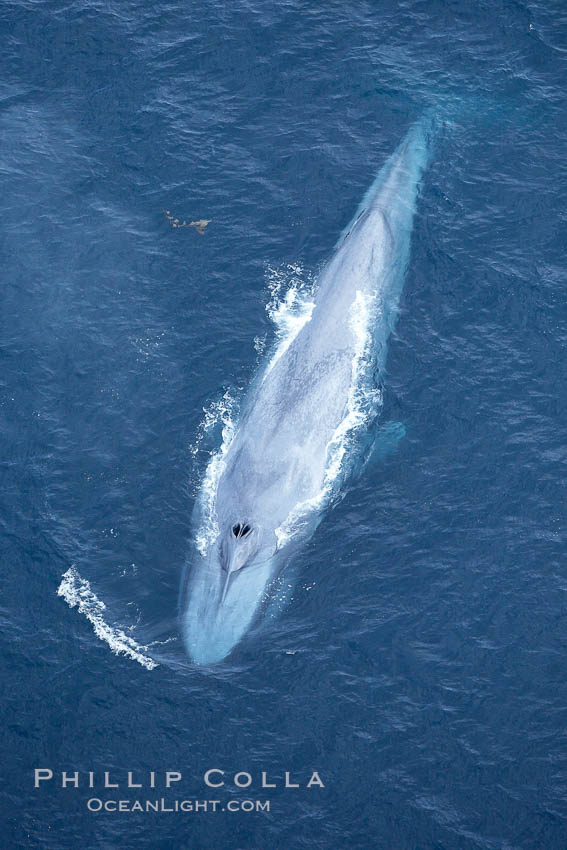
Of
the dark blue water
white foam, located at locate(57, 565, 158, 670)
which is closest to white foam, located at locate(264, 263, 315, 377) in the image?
the dark blue water

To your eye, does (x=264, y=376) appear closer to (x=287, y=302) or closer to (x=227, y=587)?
(x=287, y=302)

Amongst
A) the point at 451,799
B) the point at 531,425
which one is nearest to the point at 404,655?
the point at 451,799

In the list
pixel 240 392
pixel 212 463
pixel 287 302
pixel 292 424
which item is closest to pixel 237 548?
pixel 212 463

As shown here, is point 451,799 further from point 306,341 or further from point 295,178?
point 295,178

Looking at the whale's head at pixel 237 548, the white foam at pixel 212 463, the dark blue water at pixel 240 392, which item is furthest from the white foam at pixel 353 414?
the white foam at pixel 212 463

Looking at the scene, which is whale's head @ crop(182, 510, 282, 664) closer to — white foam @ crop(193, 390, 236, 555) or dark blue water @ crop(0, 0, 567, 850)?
white foam @ crop(193, 390, 236, 555)

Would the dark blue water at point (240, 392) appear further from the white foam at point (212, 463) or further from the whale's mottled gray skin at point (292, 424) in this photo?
the whale's mottled gray skin at point (292, 424)
